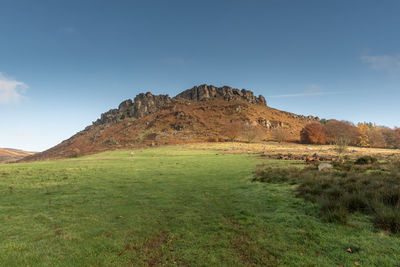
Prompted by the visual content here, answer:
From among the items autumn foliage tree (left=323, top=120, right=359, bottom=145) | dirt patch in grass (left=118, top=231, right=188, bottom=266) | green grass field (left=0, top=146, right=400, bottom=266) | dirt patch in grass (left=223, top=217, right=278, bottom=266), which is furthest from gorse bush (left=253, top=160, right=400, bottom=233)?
autumn foliage tree (left=323, top=120, right=359, bottom=145)

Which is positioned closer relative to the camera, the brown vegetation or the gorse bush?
the gorse bush

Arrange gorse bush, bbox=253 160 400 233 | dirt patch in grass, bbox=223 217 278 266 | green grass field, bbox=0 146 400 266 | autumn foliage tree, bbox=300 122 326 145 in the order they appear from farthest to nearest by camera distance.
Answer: autumn foliage tree, bbox=300 122 326 145 → gorse bush, bbox=253 160 400 233 → green grass field, bbox=0 146 400 266 → dirt patch in grass, bbox=223 217 278 266

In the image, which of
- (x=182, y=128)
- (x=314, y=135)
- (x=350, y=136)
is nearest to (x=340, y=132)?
(x=350, y=136)

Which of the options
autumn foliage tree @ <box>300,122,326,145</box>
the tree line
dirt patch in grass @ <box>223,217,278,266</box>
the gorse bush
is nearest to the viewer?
dirt patch in grass @ <box>223,217,278,266</box>

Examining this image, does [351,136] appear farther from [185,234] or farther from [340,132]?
[185,234]

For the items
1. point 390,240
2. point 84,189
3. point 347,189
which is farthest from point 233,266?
point 84,189

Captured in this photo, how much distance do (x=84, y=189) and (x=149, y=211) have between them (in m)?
7.49

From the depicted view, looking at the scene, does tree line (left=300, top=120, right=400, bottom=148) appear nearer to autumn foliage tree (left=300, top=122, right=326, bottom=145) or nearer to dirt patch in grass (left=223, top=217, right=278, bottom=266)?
autumn foliage tree (left=300, top=122, right=326, bottom=145)

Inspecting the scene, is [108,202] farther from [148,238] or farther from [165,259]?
[165,259]

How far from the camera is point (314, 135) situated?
90.6m

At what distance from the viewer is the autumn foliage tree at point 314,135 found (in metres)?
89.6

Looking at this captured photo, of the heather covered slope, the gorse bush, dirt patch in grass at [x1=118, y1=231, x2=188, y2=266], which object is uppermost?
the heather covered slope

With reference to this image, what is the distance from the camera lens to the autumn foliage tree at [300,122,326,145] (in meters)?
89.6

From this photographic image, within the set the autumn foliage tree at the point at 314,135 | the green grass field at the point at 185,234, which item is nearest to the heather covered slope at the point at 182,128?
the autumn foliage tree at the point at 314,135
